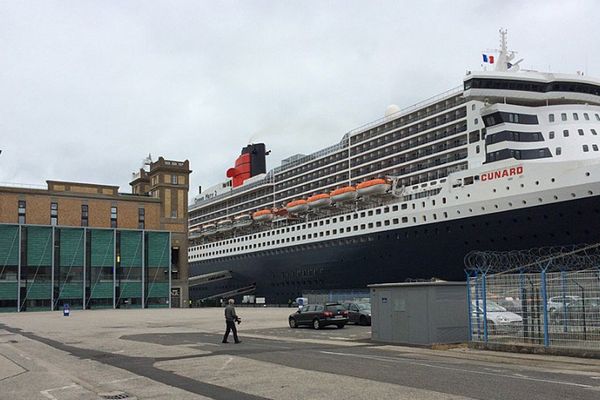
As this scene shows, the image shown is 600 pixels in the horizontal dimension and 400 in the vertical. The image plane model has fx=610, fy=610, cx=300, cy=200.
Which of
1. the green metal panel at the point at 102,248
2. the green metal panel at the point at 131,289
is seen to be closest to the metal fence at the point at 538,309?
the green metal panel at the point at 102,248

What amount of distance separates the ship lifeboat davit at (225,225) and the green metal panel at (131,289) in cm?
1448

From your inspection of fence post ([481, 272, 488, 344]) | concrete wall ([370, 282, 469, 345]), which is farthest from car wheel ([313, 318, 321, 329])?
fence post ([481, 272, 488, 344])

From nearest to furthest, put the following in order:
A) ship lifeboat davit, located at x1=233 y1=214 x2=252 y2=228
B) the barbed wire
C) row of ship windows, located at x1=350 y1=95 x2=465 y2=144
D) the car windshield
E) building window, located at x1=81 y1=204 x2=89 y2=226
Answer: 1. the car windshield
2. the barbed wire
3. row of ship windows, located at x1=350 y1=95 x2=465 y2=144
4. building window, located at x1=81 y1=204 x2=89 y2=226
5. ship lifeboat davit, located at x1=233 y1=214 x2=252 y2=228

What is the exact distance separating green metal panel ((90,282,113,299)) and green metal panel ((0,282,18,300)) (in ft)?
25.0

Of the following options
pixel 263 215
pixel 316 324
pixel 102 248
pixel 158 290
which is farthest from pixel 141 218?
pixel 316 324

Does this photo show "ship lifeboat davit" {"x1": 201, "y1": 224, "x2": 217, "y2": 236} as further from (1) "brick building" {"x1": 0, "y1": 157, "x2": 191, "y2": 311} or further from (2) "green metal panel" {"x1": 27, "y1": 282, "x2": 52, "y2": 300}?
(2) "green metal panel" {"x1": 27, "y1": 282, "x2": 52, "y2": 300}

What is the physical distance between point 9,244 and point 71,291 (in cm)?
790

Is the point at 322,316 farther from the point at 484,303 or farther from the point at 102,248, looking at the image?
the point at 102,248

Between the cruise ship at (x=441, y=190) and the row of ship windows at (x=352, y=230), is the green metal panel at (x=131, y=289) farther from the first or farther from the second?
the row of ship windows at (x=352, y=230)

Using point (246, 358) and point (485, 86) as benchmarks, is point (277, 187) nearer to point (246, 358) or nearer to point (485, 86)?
point (485, 86)

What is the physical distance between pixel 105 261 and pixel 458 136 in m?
40.7

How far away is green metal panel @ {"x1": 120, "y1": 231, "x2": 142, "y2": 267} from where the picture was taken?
68875 mm

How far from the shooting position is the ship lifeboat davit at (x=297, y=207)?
63.1m

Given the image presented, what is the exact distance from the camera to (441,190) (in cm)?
4569
